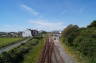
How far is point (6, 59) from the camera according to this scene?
784 inches

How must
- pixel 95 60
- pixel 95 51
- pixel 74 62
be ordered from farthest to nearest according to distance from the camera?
pixel 74 62
pixel 95 51
pixel 95 60

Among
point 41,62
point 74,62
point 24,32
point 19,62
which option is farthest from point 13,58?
point 24,32

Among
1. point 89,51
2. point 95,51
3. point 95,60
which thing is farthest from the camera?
point 89,51

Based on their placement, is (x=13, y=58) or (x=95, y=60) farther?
(x=13, y=58)

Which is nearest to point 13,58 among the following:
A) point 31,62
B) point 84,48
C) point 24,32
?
point 31,62

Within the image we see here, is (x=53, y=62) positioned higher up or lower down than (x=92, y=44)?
lower down

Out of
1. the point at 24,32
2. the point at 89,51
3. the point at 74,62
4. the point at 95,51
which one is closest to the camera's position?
the point at 95,51

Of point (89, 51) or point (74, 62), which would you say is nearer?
point (89, 51)

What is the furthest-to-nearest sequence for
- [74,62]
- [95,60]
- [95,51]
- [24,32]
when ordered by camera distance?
[24,32], [74,62], [95,51], [95,60]

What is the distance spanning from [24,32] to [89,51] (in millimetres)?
91248

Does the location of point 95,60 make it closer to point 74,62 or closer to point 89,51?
point 89,51

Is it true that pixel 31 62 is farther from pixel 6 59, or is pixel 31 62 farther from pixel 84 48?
pixel 84 48

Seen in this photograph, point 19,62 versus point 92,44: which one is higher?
point 92,44

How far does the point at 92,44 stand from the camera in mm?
20219
